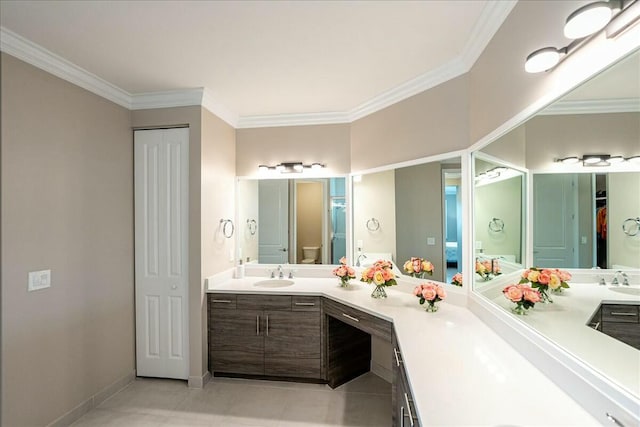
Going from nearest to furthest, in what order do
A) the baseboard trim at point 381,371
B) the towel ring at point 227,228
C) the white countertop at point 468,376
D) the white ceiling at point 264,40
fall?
the white countertop at point 468,376 → the white ceiling at point 264,40 → the baseboard trim at point 381,371 → the towel ring at point 227,228

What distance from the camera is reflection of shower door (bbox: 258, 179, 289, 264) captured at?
338cm

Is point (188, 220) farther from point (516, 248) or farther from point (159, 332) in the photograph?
point (516, 248)

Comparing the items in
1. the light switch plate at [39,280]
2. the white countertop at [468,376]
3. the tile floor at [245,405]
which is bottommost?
the tile floor at [245,405]

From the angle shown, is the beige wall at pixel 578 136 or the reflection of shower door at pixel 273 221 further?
the reflection of shower door at pixel 273 221

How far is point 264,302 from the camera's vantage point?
2.76 meters

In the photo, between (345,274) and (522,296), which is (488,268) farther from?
(345,274)

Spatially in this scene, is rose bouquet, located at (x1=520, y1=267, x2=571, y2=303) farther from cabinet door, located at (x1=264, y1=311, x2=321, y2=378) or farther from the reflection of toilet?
the reflection of toilet

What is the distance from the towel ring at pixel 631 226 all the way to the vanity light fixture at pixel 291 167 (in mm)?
2533

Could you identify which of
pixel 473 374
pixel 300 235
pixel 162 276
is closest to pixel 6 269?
pixel 162 276

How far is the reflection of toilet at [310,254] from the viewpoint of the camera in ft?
10.9

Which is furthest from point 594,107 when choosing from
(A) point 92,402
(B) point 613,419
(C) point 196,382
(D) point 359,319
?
(A) point 92,402

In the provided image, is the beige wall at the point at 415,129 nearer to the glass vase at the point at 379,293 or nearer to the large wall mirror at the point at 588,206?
the large wall mirror at the point at 588,206

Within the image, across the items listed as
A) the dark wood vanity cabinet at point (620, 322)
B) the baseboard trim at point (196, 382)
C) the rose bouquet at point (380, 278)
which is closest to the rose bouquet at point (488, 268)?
the rose bouquet at point (380, 278)

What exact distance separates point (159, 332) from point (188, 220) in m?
1.04
